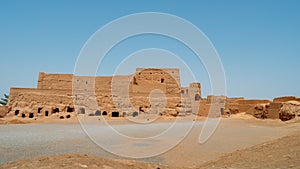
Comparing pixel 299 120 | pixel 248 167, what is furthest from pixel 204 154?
pixel 299 120

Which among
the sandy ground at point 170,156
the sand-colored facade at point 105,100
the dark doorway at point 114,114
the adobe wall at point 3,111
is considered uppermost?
the sand-colored facade at point 105,100

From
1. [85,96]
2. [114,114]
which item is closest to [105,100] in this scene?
[114,114]

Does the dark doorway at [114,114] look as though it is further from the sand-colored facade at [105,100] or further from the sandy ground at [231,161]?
the sandy ground at [231,161]

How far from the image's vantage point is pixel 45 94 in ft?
94.4

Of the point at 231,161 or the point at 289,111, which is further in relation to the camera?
the point at 289,111

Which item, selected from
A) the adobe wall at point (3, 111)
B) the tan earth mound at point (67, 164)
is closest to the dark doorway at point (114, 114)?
the adobe wall at point (3, 111)

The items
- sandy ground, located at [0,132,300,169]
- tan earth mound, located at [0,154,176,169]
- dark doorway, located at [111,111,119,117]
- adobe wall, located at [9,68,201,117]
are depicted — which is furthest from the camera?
dark doorway, located at [111,111,119,117]

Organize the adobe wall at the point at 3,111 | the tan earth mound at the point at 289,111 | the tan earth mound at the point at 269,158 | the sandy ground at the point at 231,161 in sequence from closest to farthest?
the sandy ground at the point at 231,161 → the tan earth mound at the point at 269,158 → the tan earth mound at the point at 289,111 → the adobe wall at the point at 3,111

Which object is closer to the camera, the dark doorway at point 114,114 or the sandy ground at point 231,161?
the sandy ground at point 231,161

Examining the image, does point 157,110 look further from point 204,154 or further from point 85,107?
point 204,154

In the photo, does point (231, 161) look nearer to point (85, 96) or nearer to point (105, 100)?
point (105, 100)

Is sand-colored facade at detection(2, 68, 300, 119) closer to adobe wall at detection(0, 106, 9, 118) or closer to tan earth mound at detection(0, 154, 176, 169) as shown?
adobe wall at detection(0, 106, 9, 118)

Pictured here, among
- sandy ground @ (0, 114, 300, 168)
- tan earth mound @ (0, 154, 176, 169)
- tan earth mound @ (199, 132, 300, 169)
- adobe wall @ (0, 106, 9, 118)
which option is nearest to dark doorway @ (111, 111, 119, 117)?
adobe wall @ (0, 106, 9, 118)

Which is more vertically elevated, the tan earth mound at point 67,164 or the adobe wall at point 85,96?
the adobe wall at point 85,96
